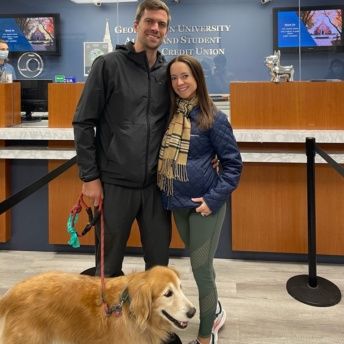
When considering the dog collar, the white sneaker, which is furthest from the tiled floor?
the dog collar

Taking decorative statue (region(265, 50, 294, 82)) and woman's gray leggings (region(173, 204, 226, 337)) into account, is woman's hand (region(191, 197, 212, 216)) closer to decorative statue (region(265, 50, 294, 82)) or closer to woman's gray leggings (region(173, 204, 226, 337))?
woman's gray leggings (region(173, 204, 226, 337))

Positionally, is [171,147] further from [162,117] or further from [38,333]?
[38,333]

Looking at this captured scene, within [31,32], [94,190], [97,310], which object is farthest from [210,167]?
[31,32]

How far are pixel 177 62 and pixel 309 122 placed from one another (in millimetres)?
1623

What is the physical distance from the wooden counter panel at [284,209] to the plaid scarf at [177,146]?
1468 mm

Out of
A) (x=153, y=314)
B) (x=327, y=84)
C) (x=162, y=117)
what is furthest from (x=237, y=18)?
(x=153, y=314)

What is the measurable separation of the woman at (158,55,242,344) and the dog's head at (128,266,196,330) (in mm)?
404

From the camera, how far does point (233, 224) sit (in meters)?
3.39

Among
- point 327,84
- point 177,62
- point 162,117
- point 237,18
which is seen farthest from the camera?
point 237,18

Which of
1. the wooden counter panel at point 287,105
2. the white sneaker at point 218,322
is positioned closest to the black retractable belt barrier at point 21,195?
the white sneaker at point 218,322

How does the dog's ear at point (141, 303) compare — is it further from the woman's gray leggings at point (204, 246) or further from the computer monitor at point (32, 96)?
the computer monitor at point (32, 96)

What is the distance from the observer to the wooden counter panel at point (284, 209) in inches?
129

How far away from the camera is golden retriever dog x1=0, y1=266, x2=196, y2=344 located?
1596 mm

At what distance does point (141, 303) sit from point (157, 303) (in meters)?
0.06
